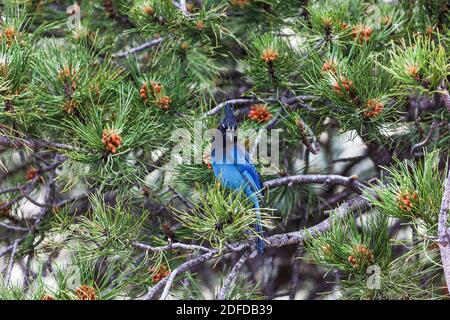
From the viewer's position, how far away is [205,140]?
1940 millimetres

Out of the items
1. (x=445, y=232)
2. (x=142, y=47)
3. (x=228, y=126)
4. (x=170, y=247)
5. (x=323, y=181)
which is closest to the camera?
(x=445, y=232)

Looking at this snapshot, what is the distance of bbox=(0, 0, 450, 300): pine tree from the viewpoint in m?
1.68

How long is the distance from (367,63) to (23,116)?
0.84m

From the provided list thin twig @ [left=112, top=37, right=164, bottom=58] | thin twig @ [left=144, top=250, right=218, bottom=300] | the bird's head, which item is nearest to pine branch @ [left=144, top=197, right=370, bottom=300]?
thin twig @ [left=144, top=250, right=218, bottom=300]

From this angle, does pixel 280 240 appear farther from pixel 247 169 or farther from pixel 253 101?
pixel 253 101

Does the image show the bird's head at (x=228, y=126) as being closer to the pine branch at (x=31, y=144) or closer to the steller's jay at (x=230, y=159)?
the steller's jay at (x=230, y=159)

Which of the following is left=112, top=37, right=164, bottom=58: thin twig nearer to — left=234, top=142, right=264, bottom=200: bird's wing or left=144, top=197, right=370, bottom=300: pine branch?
left=234, top=142, right=264, bottom=200: bird's wing

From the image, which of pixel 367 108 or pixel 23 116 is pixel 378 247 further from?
pixel 23 116

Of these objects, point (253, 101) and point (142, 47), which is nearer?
point (253, 101)

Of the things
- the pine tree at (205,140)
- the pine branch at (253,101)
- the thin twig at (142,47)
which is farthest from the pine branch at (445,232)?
the thin twig at (142,47)

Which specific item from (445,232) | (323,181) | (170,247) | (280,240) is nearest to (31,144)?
(170,247)

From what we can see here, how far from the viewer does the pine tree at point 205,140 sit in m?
1.68
